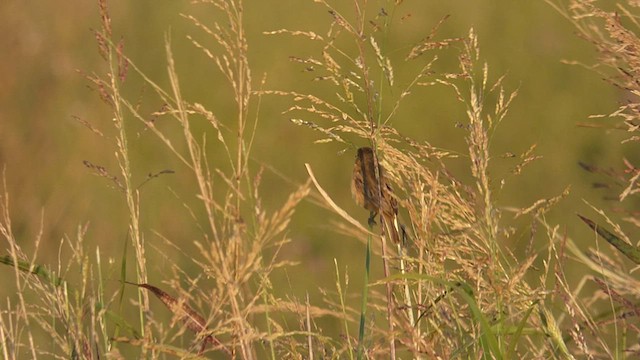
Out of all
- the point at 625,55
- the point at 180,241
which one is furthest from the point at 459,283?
the point at 180,241

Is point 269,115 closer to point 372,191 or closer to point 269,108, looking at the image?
point 269,108

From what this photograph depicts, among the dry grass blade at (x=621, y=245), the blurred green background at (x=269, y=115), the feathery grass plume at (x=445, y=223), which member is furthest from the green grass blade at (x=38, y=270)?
the blurred green background at (x=269, y=115)

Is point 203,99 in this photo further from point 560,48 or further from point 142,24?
point 560,48

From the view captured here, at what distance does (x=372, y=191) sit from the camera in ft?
4.86

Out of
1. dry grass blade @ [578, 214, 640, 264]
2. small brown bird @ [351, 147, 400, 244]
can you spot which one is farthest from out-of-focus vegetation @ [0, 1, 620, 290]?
dry grass blade @ [578, 214, 640, 264]

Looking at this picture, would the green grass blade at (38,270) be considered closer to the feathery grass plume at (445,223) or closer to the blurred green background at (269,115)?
the feathery grass plume at (445,223)

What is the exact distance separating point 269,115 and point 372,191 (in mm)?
2916

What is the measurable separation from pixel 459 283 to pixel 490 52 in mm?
3142

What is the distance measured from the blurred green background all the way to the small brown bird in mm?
2368

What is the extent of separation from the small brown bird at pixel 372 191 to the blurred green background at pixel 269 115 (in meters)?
2.37

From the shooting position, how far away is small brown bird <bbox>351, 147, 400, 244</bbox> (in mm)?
1445

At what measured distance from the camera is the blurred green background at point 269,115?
3992 mm

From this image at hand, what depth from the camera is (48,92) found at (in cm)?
438

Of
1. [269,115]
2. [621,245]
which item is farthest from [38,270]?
[269,115]
